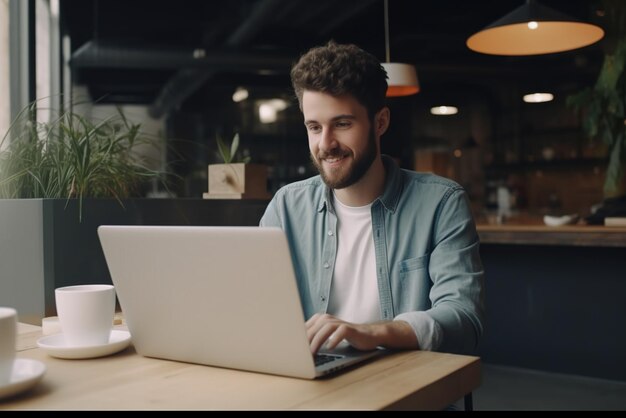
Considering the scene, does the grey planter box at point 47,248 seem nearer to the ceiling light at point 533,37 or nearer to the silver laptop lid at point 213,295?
the silver laptop lid at point 213,295

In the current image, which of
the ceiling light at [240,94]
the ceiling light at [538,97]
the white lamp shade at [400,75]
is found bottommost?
the white lamp shade at [400,75]

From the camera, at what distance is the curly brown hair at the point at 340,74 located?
150 centimetres

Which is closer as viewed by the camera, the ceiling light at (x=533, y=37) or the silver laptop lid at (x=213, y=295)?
the silver laptop lid at (x=213, y=295)

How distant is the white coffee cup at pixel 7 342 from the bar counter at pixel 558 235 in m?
3.35

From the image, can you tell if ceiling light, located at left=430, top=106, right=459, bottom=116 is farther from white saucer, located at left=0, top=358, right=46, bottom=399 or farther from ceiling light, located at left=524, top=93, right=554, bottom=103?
white saucer, located at left=0, top=358, right=46, bottom=399

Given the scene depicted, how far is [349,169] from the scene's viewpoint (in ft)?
5.20

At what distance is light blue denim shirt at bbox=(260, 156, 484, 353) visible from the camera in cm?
140

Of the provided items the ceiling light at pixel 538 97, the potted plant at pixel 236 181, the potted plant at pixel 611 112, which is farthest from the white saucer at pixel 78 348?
the ceiling light at pixel 538 97

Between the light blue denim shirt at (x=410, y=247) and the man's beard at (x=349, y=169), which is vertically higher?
the man's beard at (x=349, y=169)

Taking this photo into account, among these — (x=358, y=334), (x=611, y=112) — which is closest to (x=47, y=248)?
(x=358, y=334)

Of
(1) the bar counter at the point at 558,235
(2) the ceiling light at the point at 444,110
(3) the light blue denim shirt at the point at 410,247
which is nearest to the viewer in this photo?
(3) the light blue denim shirt at the point at 410,247

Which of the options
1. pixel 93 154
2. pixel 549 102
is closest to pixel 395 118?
pixel 549 102

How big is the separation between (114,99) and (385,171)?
526 cm

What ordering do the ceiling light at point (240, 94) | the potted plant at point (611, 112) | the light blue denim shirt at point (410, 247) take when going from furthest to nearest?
the ceiling light at point (240, 94) < the potted plant at point (611, 112) < the light blue denim shirt at point (410, 247)
